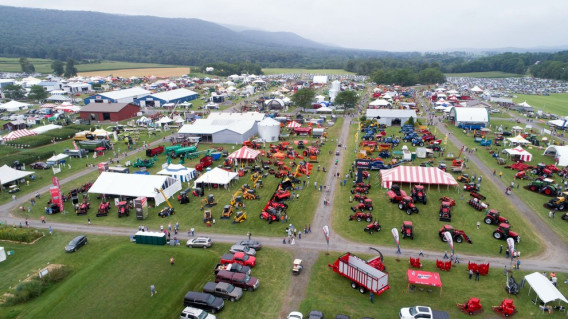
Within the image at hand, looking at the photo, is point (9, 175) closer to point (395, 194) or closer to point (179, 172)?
point (179, 172)

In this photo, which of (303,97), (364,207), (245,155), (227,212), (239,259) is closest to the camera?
(239,259)

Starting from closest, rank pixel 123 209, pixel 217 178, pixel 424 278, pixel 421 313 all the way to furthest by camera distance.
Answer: pixel 421 313, pixel 424 278, pixel 123 209, pixel 217 178

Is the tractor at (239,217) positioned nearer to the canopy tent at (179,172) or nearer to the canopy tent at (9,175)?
the canopy tent at (179,172)

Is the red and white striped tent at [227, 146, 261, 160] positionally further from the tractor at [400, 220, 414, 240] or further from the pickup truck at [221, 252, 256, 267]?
the tractor at [400, 220, 414, 240]

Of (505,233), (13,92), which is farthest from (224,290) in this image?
(13,92)

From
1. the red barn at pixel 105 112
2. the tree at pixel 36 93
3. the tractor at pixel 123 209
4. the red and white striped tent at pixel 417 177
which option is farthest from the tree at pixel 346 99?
the tree at pixel 36 93

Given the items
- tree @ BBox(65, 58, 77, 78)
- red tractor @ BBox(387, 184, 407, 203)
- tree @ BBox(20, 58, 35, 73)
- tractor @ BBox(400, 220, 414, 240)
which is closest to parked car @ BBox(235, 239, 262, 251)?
tractor @ BBox(400, 220, 414, 240)
